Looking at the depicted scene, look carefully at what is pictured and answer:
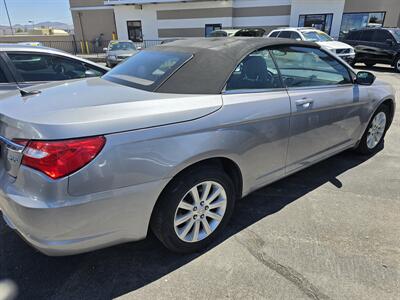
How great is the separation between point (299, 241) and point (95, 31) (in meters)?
32.8

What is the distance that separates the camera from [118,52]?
44.6ft

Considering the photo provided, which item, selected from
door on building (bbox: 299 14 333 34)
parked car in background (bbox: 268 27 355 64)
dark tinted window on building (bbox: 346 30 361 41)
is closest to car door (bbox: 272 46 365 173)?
parked car in background (bbox: 268 27 355 64)

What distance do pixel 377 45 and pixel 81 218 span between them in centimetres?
1626

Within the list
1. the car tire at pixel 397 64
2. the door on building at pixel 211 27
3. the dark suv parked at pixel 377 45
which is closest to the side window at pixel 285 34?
the dark suv parked at pixel 377 45

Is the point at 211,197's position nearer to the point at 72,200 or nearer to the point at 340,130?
the point at 72,200

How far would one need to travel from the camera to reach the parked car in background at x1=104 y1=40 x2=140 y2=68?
13.4m

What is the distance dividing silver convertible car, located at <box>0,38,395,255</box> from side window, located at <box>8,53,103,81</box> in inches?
67.0

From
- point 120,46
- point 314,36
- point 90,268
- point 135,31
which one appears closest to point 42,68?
point 90,268

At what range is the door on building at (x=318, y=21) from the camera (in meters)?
21.8

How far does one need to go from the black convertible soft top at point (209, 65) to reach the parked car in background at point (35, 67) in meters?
2.23

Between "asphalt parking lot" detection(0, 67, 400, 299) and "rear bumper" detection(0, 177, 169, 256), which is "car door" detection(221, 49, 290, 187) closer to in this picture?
"asphalt parking lot" detection(0, 67, 400, 299)

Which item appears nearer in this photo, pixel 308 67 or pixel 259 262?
pixel 259 262

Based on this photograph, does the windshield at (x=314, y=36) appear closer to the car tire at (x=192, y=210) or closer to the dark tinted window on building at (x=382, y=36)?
the dark tinted window on building at (x=382, y=36)

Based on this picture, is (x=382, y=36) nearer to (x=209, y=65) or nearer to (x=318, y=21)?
(x=318, y=21)
